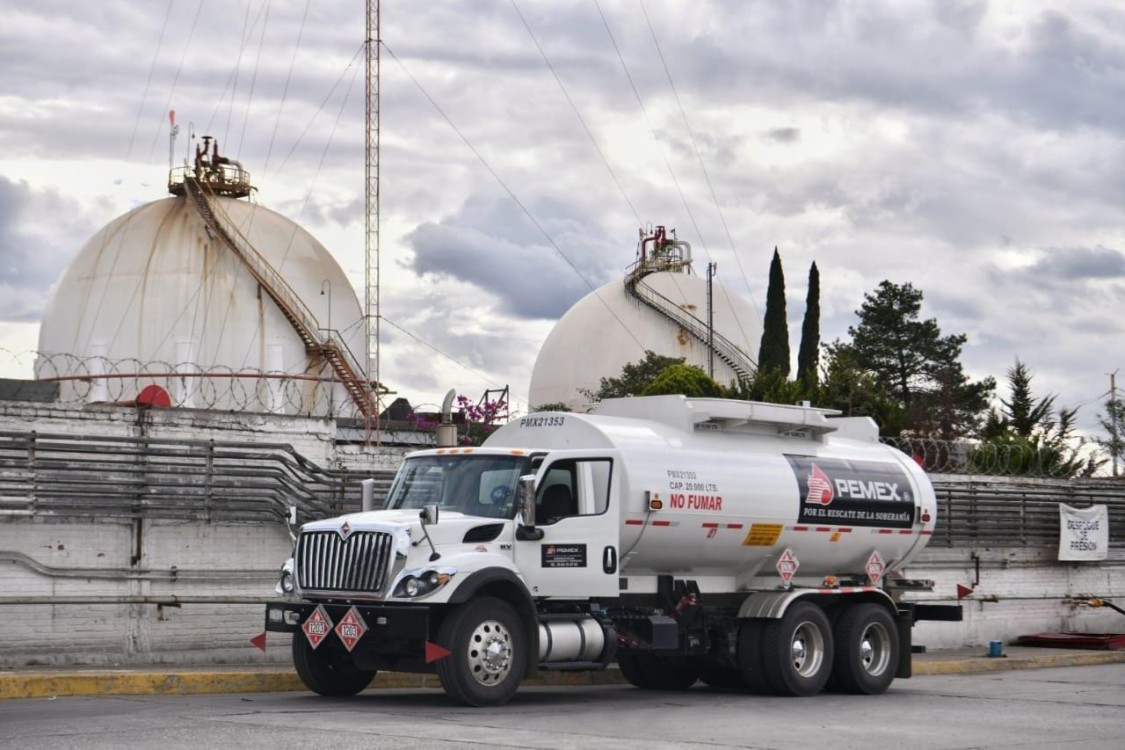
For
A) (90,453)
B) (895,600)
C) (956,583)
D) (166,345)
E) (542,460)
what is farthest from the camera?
(166,345)

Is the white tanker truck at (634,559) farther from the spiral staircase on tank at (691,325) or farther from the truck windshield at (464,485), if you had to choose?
the spiral staircase on tank at (691,325)

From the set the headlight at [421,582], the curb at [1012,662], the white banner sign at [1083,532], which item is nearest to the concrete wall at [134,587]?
the headlight at [421,582]

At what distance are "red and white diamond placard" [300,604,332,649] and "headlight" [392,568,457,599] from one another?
2.81ft

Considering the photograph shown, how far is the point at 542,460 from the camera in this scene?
16.7m

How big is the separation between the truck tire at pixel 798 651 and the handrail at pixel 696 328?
49298mm

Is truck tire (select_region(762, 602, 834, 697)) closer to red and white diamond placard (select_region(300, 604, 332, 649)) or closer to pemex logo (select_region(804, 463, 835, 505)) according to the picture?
pemex logo (select_region(804, 463, 835, 505))

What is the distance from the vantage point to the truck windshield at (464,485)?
16.4 metres

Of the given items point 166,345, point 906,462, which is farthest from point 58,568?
point 166,345

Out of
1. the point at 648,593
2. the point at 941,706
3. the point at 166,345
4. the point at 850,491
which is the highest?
the point at 166,345

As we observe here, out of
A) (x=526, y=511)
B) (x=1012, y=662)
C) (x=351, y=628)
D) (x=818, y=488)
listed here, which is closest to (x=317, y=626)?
(x=351, y=628)

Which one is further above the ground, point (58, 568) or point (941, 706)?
point (58, 568)

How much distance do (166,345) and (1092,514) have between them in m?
29.9

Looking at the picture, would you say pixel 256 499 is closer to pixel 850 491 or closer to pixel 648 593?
pixel 648 593

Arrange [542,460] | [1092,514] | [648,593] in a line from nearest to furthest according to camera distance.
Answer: [542,460], [648,593], [1092,514]
